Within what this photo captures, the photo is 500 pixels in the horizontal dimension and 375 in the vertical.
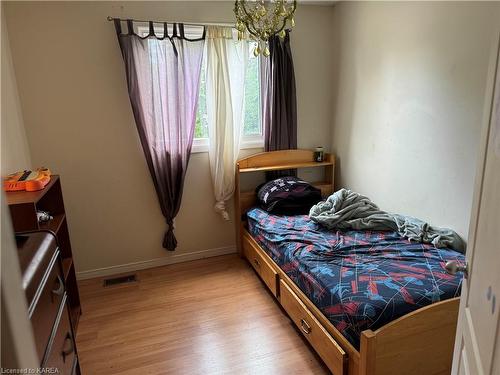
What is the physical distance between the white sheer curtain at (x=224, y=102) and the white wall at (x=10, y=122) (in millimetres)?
1519

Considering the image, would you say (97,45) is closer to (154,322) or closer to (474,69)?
(154,322)

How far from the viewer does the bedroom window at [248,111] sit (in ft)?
10.6

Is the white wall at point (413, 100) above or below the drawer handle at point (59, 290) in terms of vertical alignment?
above

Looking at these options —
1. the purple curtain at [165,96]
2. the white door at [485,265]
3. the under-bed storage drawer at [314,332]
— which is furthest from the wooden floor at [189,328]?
the white door at [485,265]

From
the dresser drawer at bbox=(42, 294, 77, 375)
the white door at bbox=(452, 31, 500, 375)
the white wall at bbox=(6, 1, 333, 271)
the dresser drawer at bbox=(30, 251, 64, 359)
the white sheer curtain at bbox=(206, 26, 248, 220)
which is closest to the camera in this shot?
the white door at bbox=(452, 31, 500, 375)

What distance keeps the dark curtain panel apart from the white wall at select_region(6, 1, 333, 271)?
0.16m

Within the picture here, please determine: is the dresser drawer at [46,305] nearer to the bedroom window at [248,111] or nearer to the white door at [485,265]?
the white door at [485,265]

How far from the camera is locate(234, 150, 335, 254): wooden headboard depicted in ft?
11.2

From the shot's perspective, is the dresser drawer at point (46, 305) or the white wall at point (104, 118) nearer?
the dresser drawer at point (46, 305)

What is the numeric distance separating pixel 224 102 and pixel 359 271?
1941 millimetres

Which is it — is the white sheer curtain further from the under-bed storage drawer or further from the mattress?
the under-bed storage drawer

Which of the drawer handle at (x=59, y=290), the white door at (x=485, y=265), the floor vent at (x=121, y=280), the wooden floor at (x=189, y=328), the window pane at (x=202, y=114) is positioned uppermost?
the window pane at (x=202, y=114)

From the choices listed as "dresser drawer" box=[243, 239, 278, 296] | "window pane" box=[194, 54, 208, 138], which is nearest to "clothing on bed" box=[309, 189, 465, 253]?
"dresser drawer" box=[243, 239, 278, 296]

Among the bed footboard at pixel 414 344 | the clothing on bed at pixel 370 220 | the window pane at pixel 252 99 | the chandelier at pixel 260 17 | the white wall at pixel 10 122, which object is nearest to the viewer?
the bed footboard at pixel 414 344
